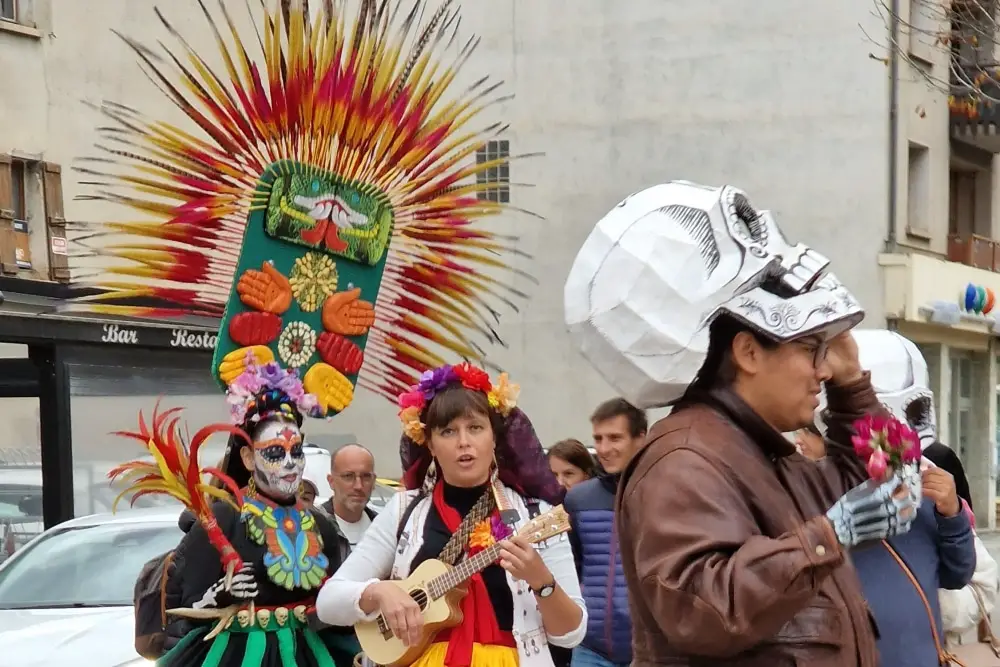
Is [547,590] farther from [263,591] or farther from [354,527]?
[354,527]

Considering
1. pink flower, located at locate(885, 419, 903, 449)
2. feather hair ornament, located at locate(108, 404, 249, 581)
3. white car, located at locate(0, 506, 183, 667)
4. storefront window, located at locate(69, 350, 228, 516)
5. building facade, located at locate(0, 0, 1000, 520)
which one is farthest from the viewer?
building facade, located at locate(0, 0, 1000, 520)

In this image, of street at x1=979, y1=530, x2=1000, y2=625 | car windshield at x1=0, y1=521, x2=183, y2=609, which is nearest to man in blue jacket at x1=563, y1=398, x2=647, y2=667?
car windshield at x1=0, y1=521, x2=183, y2=609

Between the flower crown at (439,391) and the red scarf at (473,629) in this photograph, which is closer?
the red scarf at (473,629)

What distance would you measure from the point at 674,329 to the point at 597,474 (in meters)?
3.11

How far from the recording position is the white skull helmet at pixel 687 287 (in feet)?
9.22

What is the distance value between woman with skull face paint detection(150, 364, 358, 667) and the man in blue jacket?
854 millimetres

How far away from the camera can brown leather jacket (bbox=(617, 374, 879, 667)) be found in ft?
8.08

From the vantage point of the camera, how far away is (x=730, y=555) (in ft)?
8.31

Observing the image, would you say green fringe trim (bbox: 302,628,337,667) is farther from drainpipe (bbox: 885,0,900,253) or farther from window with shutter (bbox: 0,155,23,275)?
drainpipe (bbox: 885,0,900,253)

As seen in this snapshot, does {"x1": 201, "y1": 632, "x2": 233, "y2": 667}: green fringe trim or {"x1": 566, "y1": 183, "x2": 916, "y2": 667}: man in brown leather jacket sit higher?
A: {"x1": 566, "y1": 183, "x2": 916, "y2": 667}: man in brown leather jacket

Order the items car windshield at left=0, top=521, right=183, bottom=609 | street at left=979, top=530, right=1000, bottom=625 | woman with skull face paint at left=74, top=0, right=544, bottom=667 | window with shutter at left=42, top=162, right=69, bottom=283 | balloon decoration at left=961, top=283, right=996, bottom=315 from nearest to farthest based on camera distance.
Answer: woman with skull face paint at left=74, top=0, right=544, bottom=667, car windshield at left=0, top=521, right=183, bottom=609, window with shutter at left=42, top=162, right=69, bottom=283, street at left=979, top=530, right=1000, bottom=625, balloon decoration at left=961, top=283, right=996, bottom=315

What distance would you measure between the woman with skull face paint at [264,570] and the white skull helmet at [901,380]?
1.95 m

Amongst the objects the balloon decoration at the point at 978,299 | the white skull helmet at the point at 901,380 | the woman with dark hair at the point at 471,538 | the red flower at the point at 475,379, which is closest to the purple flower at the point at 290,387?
the woman with dark hair at the point at 471,538

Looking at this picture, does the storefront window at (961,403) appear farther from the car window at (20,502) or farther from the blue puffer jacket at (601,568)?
the blue puffer jacket at (601,568)
